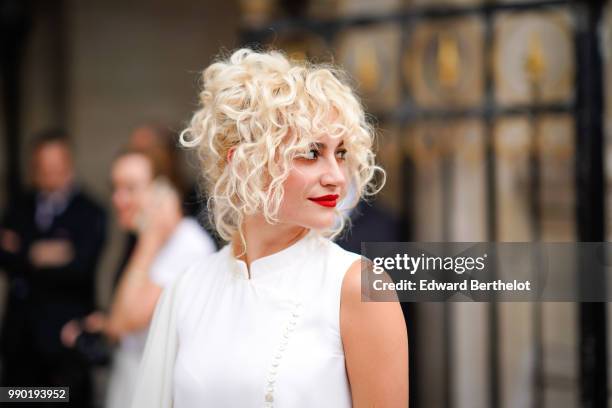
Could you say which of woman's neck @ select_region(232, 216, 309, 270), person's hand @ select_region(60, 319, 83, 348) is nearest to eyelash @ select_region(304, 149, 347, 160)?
woman's neck @ select_region(232, 216, 309, 270)

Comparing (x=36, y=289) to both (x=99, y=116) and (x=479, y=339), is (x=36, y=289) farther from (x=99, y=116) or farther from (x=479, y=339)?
(x=479, y=339)

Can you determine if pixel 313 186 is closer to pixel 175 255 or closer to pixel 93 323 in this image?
pixel 175 255

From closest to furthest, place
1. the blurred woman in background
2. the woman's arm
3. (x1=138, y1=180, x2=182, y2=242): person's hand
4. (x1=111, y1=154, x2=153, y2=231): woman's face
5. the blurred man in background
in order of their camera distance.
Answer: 1. the woman's arm
2. the blurred woman in background
3. (x1=138, y1=180, x2=182, y2=242): person's hand
4. (x1=111, y1=154, x2=153, y2=231): woman's face
5. the blurred man in background

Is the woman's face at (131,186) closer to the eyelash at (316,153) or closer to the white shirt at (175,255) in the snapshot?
the white shirt at (175,255)

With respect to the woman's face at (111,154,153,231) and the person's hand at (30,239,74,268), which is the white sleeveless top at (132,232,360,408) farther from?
the person's hand at (30,239,74,268)

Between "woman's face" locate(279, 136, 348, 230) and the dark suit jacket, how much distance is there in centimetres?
280

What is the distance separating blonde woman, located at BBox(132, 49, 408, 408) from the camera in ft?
5.13

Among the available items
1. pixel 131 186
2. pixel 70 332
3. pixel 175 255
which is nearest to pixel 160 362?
pixel 175 255

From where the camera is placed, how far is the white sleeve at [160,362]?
174 cm

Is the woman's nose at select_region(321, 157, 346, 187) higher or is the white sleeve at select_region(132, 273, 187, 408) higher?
the woman's nose at select_region(321, 157, 346, 187)

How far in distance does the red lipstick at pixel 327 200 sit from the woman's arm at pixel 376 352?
20cm

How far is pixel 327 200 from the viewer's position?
5.42ft

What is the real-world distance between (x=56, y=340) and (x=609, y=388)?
270cm

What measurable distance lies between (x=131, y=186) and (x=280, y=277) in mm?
1806
